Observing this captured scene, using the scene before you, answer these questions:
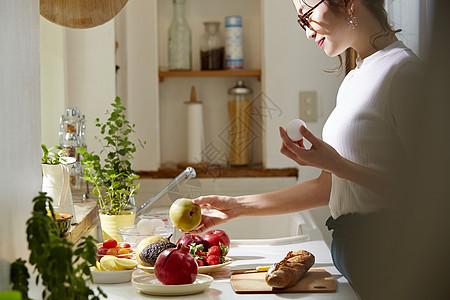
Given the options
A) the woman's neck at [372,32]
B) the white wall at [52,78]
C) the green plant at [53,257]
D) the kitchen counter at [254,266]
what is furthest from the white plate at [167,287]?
the white wall at [52,78]

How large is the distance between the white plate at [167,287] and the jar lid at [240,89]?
1.41 m

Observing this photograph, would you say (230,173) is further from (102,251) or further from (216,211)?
(102,251)

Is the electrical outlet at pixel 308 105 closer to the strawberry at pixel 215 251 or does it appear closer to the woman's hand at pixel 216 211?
the woman's hand at pixel 216 211

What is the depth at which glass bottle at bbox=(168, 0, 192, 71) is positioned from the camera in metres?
2.50

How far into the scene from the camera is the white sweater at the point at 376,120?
1156 mm

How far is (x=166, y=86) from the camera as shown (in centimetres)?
261

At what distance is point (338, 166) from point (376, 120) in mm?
133

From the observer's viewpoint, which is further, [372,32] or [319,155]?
[372,32]

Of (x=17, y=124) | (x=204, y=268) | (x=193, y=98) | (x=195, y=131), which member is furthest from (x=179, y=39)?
(x=17, y=124)

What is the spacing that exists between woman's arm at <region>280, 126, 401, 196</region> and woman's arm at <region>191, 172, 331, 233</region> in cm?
38

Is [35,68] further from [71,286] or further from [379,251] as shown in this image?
[379,251]

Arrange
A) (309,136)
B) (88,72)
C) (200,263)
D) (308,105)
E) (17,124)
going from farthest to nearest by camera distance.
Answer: (308,105) → (88,72) → (200,263) → (309,136) → (17,124)

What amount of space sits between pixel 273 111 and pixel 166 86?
1.60 feet

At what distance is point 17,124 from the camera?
0.82 m
